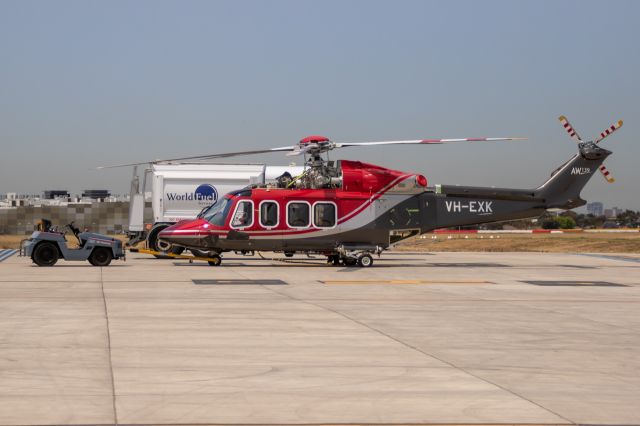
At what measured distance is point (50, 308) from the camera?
50.9ft

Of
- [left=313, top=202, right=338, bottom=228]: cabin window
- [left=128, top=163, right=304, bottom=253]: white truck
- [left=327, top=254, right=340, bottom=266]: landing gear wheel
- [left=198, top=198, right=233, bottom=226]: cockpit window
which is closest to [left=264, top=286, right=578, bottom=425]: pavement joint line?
[left=198, top=198, right=233, bottom=226]: cockpit window

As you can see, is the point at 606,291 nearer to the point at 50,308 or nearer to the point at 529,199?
the point at 529,199

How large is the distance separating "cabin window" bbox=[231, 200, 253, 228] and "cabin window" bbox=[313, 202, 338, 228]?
2.10 metres

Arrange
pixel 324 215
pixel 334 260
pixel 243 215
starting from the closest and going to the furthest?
pixel 243 215 < pixel 324 215 < pixel 334 260

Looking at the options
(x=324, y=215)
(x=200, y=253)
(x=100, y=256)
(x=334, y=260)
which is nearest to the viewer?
(x=100, y=256)

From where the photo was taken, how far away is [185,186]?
3588cm

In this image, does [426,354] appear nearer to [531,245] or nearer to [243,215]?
[243,215]

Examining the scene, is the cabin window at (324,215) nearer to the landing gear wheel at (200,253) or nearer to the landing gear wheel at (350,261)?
the landing gear wheel at (350,261)

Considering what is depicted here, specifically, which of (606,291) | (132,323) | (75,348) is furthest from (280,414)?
(606,291)

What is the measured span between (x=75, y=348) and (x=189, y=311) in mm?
4529

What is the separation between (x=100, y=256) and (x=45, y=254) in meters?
1.69

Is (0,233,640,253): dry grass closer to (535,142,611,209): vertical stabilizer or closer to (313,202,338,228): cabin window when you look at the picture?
(535,142,611,209): vertical stabilizer

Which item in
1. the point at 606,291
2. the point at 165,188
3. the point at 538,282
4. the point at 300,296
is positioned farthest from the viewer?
the point at 165,188

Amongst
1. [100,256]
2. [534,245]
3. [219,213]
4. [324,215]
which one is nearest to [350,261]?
[324,215]
